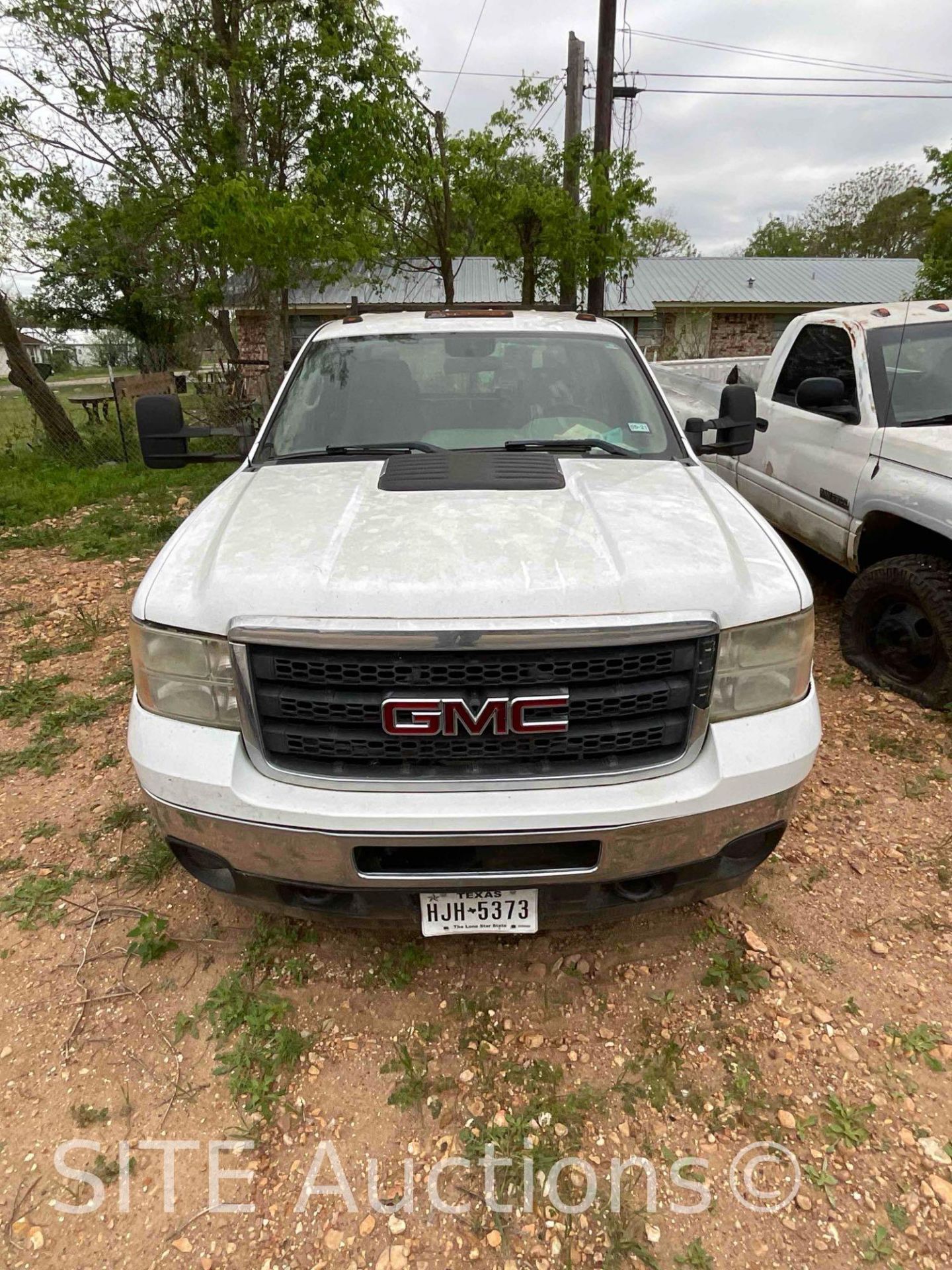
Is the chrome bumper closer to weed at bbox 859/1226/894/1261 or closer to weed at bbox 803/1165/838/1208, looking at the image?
weed at bbox 803/1165/838/1208

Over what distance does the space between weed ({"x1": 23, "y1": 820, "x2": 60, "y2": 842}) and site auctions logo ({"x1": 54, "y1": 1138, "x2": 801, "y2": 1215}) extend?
1446mm

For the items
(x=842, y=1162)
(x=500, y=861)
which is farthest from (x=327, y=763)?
(x=842, y=1162)

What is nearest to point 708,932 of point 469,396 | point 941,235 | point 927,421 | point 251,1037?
point 251,1037

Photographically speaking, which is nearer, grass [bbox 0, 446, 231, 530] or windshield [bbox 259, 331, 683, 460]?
windshield [bbox 259, 331, 683, 460]

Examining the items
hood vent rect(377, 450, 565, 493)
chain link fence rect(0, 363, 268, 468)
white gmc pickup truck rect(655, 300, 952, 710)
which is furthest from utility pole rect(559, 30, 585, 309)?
hood vent rect(377, 450, 565, 493)

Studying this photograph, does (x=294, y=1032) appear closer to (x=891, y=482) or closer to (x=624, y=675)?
(x=624, y=675)

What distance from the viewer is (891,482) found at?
385 cm

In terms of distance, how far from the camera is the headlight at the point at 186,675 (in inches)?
77.3

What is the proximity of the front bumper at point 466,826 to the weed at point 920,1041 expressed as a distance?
74 cm

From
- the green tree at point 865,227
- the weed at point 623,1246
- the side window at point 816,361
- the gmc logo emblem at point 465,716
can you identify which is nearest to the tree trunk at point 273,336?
the side window at point 816,361

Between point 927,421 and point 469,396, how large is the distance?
259 centimetres

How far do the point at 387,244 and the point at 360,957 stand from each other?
9.11 m

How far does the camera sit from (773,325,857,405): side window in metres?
4.46

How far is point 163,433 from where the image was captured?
127 inches
